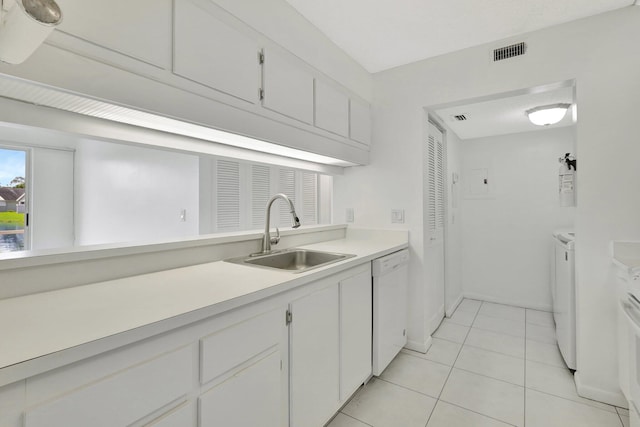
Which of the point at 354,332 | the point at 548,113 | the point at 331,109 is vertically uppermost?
the point at 548,113

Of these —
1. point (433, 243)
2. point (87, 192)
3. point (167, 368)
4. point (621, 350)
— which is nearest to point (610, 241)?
point (621, 350)

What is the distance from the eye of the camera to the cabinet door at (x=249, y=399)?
0.95 metres

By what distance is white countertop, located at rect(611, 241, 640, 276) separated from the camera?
1666mm

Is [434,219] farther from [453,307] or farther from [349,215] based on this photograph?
[453,307]

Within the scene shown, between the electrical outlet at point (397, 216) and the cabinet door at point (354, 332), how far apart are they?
84 cm

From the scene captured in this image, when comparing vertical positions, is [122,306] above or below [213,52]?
below

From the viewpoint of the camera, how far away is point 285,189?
435 centimetres

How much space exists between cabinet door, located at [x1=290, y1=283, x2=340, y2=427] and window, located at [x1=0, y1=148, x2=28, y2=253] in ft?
17.8

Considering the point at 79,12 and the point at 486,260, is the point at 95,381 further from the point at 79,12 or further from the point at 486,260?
the point at 486,260

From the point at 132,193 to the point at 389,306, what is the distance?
12.9 feet

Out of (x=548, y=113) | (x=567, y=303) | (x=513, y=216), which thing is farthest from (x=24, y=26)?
(x=513, y=216)

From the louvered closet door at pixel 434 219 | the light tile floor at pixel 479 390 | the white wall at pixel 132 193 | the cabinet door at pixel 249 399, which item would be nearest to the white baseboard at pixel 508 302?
the light tile floor at pixel 479 390

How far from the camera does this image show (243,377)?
41.3 inches

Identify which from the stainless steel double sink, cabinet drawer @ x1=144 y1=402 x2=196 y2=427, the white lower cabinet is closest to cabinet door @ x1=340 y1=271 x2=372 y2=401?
the white lower cabinet
